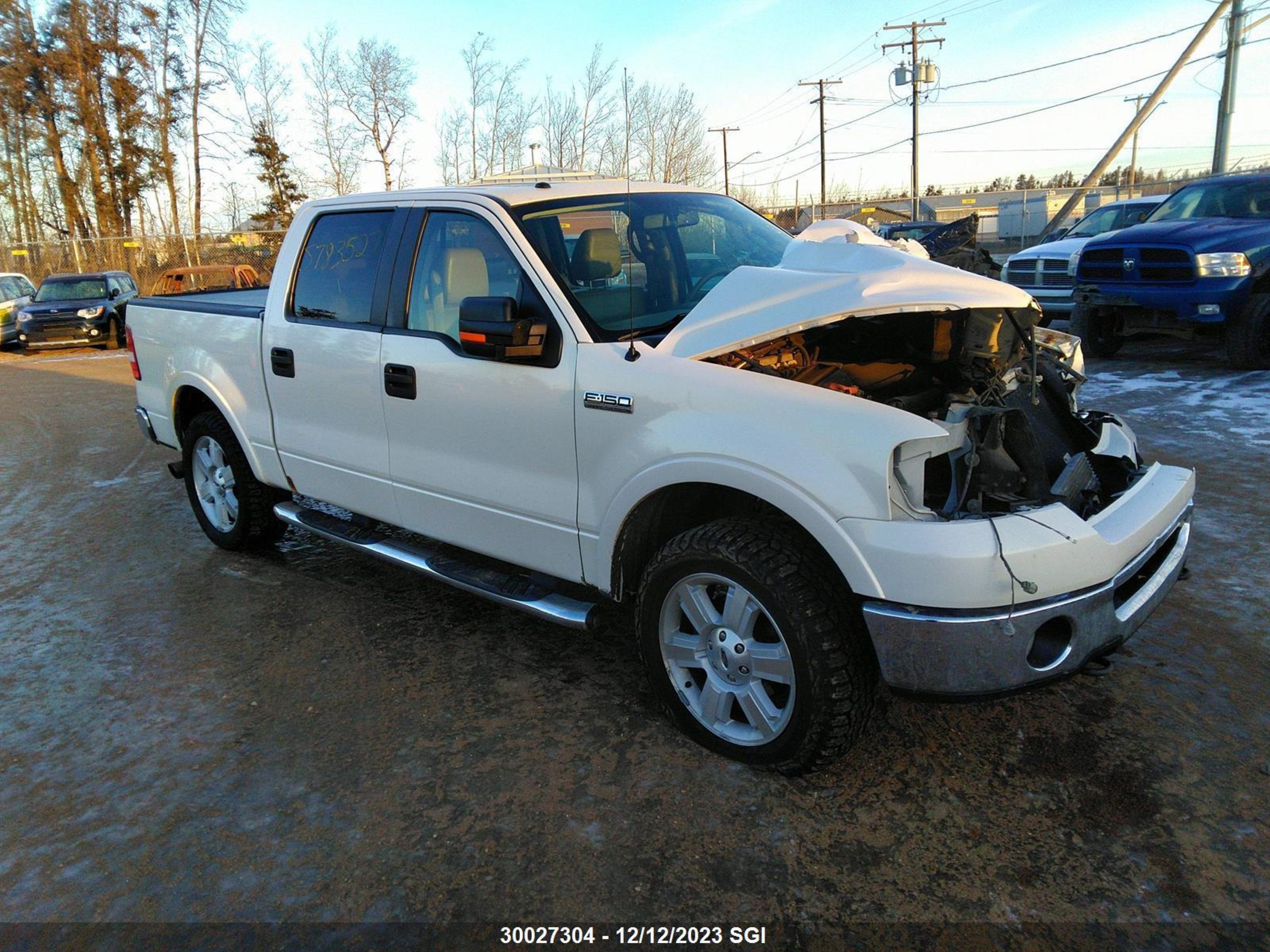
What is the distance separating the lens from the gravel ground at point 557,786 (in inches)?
96.8

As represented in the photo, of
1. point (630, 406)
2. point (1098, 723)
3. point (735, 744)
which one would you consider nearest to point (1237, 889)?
point (1098, 723)

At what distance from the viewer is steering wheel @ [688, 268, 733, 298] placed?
3.81 m

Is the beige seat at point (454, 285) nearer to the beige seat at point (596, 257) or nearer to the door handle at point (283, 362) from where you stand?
the beige seat at point (596, 257)

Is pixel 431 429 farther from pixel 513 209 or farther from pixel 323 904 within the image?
pixel 323 904

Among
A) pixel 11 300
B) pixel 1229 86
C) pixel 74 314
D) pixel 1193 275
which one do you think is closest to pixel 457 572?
pixel 1193 275

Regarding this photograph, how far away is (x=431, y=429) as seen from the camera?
12.5ft

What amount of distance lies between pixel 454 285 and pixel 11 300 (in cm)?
1970

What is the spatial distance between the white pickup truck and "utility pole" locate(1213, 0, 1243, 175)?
2002cm

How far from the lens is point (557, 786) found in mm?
2982

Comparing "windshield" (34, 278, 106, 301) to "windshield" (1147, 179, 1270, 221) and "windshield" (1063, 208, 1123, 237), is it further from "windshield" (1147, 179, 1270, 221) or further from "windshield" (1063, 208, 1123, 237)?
"windshield" (1147, 179, 1270, 221)

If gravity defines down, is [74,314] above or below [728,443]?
above

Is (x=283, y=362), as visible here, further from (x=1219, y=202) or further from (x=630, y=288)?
(x=1219, y=202)

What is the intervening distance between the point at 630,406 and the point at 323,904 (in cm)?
178

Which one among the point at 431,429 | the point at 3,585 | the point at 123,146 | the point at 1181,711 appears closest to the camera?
the point at 1181,711
